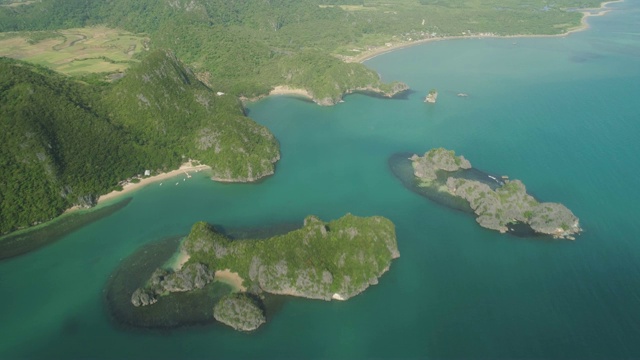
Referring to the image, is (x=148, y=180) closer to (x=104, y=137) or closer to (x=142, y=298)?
(x=104, y=137)

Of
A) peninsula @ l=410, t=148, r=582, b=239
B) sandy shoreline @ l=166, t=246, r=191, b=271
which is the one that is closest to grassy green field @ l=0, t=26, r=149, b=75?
sandy shoreline @ l=166, t=246, r=191, b=271

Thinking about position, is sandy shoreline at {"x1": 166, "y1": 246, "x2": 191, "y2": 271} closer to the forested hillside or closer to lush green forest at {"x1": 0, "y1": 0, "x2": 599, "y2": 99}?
the forested hillside

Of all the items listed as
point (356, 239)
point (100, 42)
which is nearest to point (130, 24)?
point (100, 42)

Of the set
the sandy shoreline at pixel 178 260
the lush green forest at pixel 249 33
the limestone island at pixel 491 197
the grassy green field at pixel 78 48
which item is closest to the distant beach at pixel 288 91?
the lush green forest at pixel 249 33

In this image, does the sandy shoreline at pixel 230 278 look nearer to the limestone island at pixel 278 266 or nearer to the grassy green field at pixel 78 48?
the limestone island at pixel 278 266

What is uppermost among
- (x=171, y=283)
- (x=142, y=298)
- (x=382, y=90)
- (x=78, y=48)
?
(x=78, y=48)

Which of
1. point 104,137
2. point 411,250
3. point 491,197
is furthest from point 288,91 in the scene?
point 411,250
